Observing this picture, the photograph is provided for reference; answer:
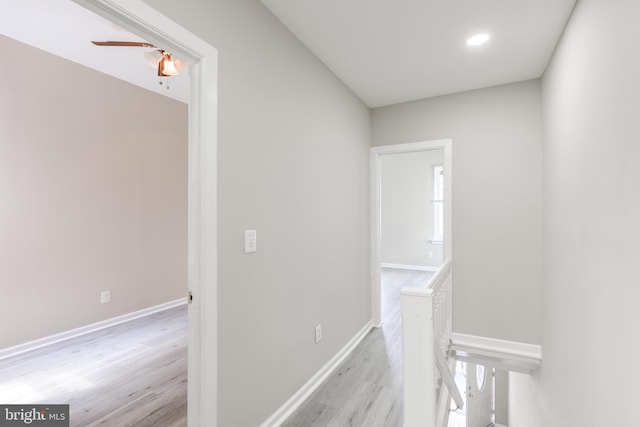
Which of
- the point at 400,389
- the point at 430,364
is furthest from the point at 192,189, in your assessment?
the point at 400,389

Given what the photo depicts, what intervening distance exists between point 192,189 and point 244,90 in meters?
0.66

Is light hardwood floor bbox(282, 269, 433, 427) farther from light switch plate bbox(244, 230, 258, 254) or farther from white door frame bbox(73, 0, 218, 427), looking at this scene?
light switch plate bbox(244, 230, 258, 254)

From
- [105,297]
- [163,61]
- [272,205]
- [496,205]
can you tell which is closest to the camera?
[272,205]

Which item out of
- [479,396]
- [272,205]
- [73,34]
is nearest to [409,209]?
[479,396]

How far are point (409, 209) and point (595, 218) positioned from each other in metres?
5.56

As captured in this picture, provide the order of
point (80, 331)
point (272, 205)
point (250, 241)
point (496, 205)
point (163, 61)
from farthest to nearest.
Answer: point (80, 331) → point (496, 205) → point (163, 61) → point (272, 205) → point (250, 241)

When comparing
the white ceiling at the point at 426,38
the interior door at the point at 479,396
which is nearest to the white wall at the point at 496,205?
the white ceiling at the point at 426,38

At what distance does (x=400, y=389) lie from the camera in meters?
2.32

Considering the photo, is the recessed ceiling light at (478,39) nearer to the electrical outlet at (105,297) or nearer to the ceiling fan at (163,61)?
the ceiling fan at (163,61)

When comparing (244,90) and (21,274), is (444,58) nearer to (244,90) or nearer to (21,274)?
(244,90)

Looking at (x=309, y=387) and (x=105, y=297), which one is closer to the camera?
(x=309, y=387)

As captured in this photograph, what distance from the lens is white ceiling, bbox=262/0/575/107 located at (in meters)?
1.83

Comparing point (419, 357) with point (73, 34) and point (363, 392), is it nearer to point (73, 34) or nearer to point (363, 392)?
point (363, 392)

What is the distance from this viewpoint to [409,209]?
23.1 feet
